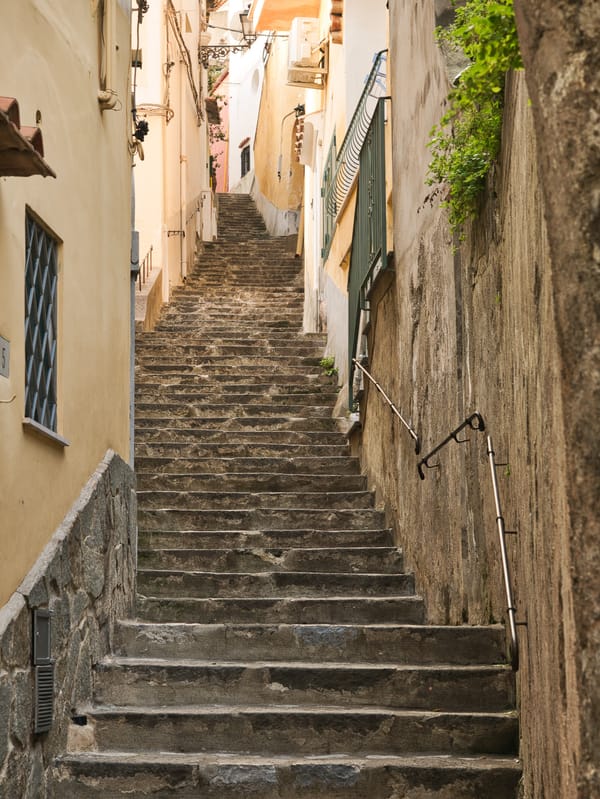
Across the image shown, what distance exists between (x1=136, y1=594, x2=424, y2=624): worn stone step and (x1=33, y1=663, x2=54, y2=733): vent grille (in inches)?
78.5

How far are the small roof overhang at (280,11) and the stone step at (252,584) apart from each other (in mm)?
11691

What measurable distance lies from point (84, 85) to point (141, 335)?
7.96 m

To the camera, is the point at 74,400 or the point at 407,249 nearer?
the point at 74,400

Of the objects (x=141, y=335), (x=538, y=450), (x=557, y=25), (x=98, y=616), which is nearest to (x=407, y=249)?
(x=98, y=616)

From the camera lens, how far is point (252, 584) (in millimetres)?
7590

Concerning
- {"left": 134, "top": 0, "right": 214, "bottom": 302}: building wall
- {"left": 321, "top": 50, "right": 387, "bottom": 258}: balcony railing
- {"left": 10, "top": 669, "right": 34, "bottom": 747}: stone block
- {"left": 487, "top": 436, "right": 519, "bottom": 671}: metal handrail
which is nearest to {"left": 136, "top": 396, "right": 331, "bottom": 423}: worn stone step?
{"left": 321, "top": 50, "right": 387, "bottom": 258}: balcony railing

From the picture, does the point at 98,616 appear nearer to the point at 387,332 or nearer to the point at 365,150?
the point at 387,332

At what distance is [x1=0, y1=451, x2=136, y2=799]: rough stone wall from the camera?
4648 millimetres

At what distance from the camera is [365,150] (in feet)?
31.9

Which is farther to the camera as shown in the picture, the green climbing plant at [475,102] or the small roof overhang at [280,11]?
the small roof overhang at [280,11]

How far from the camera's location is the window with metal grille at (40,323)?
17.2 feet

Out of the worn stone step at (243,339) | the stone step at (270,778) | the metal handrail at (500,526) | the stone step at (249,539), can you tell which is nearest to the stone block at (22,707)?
the stone step at (270,778)

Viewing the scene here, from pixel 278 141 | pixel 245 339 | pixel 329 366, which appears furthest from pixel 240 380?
pixel 278 141

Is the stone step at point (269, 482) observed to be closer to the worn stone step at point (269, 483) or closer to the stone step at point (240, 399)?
the worn stone step at point (269, 483)
